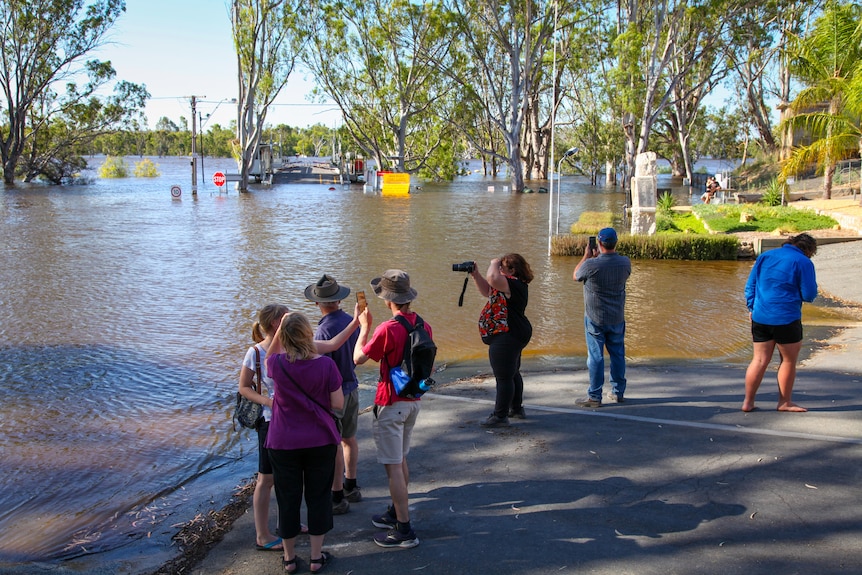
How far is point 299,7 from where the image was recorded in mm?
49531

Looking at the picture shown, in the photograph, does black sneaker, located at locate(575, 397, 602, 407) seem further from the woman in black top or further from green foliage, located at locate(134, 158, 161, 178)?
green foliage, located at locate(134, 158, 161, 178)

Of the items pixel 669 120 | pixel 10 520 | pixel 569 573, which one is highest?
pixel 669 120

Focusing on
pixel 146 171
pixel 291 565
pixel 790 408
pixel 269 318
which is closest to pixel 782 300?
pixel 790 408

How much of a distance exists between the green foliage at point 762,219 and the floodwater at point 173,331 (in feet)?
12.5

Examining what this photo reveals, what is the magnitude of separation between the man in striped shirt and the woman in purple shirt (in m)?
3.32

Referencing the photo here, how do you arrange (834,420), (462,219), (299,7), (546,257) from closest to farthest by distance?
(834,420) → (546,257) → (462,219) → (299,7)

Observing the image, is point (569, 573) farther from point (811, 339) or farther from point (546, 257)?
point (546, 257)

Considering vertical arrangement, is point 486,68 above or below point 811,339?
above

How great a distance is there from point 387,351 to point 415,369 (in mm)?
211

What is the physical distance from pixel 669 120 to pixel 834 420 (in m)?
59.4

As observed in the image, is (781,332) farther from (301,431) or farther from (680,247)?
(680,247)

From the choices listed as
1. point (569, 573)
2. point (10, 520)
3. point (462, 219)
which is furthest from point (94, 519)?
point (462, 219)

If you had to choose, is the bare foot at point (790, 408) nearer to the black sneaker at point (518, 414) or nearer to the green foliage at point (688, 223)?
the black sneaker at point (518, 414)

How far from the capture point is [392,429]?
14.7 ft
